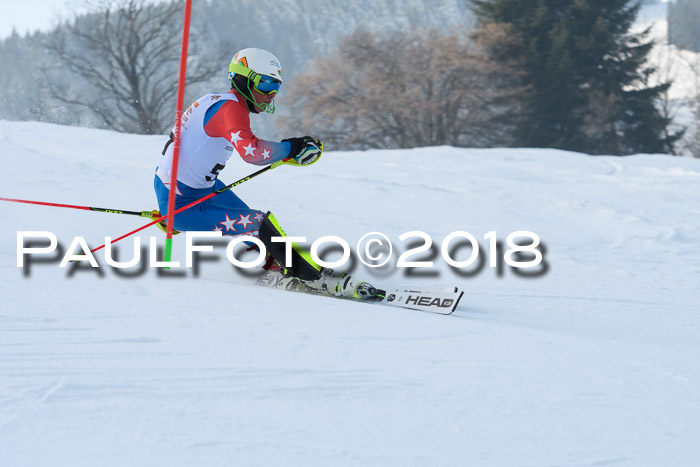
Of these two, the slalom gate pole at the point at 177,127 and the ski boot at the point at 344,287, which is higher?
the slalom gate pole at the point at 177,127

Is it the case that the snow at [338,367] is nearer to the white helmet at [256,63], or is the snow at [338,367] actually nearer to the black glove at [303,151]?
the black glove at [303,151]

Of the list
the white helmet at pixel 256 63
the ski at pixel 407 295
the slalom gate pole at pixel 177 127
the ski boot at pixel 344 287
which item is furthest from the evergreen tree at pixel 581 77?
the slalom gate pole at pixel 177 127

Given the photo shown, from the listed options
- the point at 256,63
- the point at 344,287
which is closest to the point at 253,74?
the point at 256,63

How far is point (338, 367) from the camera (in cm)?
231

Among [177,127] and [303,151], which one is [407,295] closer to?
[303,151]

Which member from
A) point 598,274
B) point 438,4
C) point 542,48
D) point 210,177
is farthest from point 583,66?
point 438,4

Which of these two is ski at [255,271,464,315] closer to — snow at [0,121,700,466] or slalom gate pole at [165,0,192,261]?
snow at [0,121,700,466]

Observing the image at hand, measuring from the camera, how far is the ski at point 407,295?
3709mm

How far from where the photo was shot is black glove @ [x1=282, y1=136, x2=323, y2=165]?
3.67m

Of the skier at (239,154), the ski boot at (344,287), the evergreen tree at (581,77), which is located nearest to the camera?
the skier at (239,154)

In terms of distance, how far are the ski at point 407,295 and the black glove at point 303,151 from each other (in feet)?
2.73

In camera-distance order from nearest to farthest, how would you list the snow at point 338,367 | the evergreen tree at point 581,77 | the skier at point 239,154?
the snow at point 338,367, the skier at point 239,154, the evergreen tree at point 581,77

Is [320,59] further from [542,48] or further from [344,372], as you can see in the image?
[344,372]

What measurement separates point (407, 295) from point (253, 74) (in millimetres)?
1526
